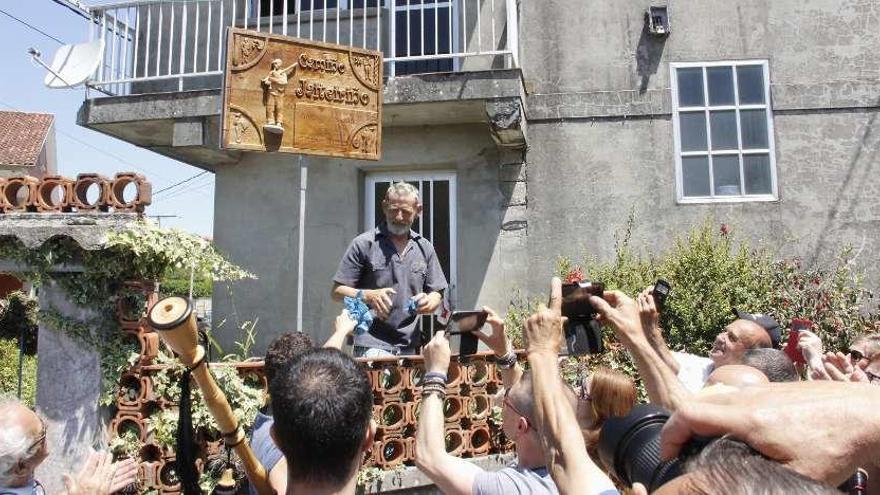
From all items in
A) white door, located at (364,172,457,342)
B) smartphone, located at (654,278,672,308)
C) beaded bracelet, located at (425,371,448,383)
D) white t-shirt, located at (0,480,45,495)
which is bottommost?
white t-shirt, located at (0,480,45,495)

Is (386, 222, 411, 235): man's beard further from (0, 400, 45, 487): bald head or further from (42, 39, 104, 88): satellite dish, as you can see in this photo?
(42, 39, 104, 88): satellite dish

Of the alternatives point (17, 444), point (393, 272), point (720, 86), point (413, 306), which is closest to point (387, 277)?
point (393, 272)

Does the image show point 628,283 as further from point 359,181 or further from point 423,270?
point 359,181

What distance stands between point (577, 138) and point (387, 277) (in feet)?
12.3

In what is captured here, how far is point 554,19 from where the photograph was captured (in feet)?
24.5

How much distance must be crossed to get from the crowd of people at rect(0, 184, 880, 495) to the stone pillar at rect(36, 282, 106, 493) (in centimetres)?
141

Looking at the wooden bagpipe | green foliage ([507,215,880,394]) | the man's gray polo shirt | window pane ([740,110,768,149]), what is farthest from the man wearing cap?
window pane ([740,110,768,149])

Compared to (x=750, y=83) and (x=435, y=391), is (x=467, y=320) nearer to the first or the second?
(x=435, y=391)

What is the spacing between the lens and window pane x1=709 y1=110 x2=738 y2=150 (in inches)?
288

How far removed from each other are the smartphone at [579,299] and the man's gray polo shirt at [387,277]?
2010 mm

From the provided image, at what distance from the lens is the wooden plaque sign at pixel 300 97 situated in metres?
5.32

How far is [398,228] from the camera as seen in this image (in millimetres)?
4504

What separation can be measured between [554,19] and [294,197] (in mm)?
3754

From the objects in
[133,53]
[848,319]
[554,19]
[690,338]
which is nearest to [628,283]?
[690,338]
